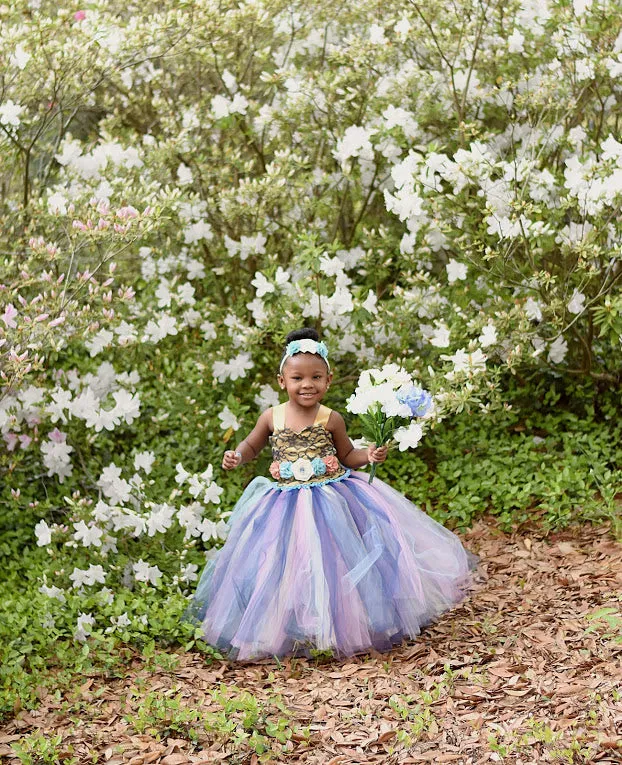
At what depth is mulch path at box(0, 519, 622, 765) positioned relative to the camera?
119 inches

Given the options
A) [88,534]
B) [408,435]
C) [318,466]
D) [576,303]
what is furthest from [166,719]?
[576,303]

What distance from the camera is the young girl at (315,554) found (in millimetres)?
3709

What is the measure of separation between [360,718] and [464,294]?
2605mm

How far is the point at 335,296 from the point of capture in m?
4.55

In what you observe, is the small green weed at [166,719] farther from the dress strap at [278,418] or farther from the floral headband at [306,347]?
the floral headband at [306,347]

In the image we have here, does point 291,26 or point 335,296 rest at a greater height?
point 291,26

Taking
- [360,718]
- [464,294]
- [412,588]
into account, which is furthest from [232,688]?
[464,294]

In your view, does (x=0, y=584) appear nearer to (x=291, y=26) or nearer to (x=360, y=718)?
(x=360, y=718)

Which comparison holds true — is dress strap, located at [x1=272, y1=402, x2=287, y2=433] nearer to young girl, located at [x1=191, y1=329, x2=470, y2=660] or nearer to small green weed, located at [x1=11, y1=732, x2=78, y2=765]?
young girl, located at [x1=191, y1=329, x2=470, y2=660]

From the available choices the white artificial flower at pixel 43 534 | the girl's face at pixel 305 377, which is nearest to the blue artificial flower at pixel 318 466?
the girl's face at pixel 305 377

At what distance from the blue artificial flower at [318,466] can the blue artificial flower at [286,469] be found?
96mm

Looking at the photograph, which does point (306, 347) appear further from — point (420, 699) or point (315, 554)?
point (420, 699)

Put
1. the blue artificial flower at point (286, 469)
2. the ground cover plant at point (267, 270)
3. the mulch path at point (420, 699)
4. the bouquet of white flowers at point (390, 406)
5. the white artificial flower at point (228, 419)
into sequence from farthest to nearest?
the white artificial flower at point (228, 419), the ground cover plant at point (267, 270), the blue artificial flower at point (286, 469), the bouquet of white flowers at point (390, 406), the mulch path at point (420, 699)

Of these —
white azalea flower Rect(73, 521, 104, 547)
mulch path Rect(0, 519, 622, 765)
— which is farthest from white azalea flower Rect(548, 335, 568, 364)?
white azalea flower Rect(73, 521, 104, 547)
